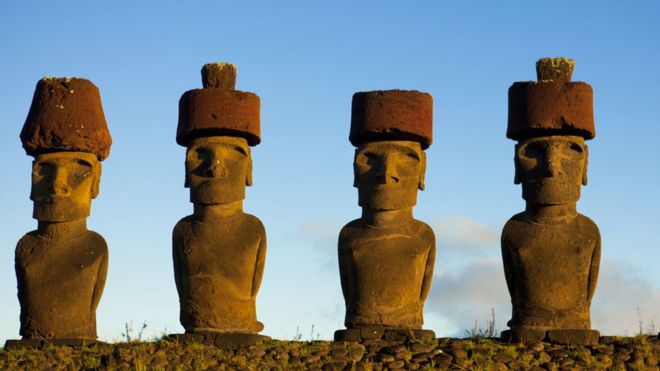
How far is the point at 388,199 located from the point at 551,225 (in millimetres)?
1984

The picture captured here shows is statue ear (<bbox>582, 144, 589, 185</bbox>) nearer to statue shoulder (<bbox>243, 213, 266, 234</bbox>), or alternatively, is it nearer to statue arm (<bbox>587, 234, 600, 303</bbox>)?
statue arm (<bbox>587, 234, 600, 303</bbox>)

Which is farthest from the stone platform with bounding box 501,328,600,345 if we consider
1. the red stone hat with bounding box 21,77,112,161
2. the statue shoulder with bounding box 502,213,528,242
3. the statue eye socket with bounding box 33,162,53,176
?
the statue eye socket with bounding box 33,162,53,176

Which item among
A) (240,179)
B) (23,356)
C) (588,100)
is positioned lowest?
(23,356)

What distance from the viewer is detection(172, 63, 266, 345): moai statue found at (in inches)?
690

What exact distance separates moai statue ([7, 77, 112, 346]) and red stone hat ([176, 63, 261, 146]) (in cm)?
115

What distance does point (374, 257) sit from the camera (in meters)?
17.4

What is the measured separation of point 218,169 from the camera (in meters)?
17.8

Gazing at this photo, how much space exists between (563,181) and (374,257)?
8.06 ft

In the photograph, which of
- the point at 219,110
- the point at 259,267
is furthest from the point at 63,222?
the point at 259,267

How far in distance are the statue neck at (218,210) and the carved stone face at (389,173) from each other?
1.51m

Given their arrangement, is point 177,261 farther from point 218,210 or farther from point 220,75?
point 220,75

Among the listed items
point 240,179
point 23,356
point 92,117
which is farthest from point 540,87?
Answer: point 23,356

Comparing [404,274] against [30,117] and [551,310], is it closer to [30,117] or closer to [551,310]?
[551,310]

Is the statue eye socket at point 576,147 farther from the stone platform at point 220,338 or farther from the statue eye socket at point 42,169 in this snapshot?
the statue eye socket at point 42,169
